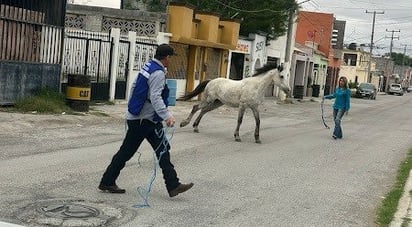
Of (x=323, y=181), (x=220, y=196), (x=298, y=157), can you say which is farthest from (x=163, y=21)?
(x=220, y=196)

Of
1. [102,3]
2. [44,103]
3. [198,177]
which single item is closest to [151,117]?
[198,177]

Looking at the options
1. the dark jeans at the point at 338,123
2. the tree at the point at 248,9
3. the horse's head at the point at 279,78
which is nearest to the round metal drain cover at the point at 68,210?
the horse's head at the point at 279,78

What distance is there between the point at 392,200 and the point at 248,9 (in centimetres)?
2623

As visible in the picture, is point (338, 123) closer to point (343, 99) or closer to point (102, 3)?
point (343, 99)

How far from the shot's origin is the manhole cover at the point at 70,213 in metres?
6.05

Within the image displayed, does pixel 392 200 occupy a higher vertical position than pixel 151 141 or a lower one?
lower

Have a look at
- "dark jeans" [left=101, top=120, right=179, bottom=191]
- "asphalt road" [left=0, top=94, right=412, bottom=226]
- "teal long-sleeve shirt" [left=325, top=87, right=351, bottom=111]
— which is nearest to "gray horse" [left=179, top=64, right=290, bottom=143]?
"asphalt road" [left=0, top=94, right=412, bottom=226]

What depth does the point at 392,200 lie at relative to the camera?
8.68 metres

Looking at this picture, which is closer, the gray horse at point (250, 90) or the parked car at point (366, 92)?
the gray horse at point (250, 90)

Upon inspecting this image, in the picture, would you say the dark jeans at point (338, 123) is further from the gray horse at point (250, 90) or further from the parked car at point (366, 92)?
the parked car at point (366, 92)

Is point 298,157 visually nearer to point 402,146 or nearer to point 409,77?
point 402,146

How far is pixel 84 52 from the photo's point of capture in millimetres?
19797

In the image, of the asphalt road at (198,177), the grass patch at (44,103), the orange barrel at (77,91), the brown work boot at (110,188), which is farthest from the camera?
the orange barrel at (77,91)

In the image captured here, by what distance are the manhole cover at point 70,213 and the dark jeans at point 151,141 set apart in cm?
68
